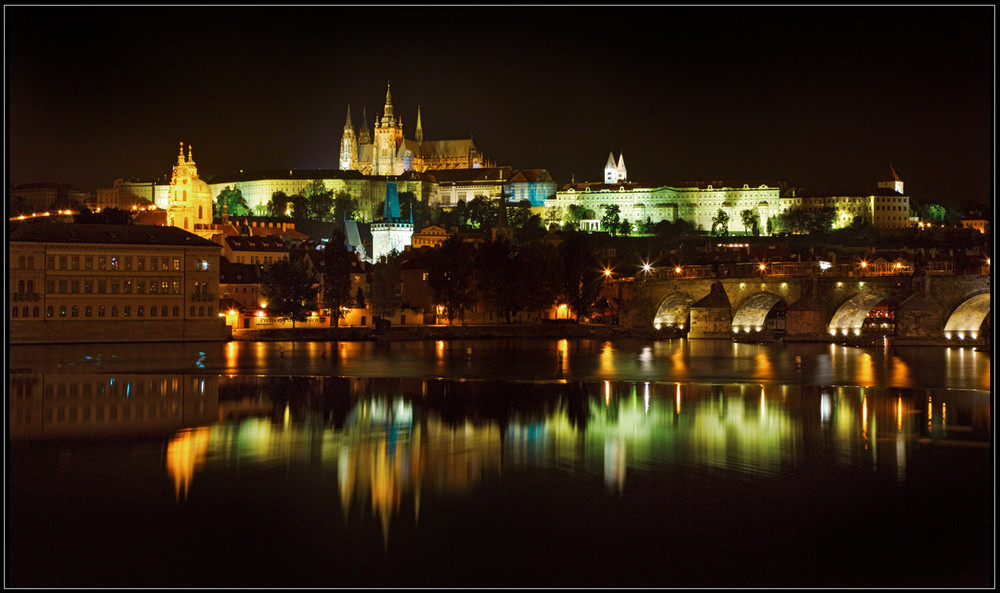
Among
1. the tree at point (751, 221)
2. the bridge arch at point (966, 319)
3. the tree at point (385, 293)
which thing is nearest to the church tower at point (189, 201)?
the tree at point (385, 293)

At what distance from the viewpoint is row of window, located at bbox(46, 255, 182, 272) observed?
172 feet

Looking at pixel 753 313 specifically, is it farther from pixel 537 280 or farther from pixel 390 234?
pixel 390 234

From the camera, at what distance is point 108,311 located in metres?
53.2

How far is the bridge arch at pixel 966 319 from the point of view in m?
50.2

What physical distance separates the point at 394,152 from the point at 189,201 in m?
94.3

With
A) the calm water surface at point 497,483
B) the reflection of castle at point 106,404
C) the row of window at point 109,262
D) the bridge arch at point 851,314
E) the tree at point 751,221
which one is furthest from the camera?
the tree at point 751,221

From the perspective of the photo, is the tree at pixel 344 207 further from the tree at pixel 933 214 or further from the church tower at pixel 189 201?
the tree at pixel 933 214

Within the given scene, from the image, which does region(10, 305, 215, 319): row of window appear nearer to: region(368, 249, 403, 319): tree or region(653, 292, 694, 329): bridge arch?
region(368, 249, 403, 319): tree

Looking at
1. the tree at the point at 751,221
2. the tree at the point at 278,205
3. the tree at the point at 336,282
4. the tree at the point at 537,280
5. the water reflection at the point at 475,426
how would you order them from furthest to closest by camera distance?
1. the tree at the point at 751,221
2. the tree at the point at 278,205
3. the tree at the point at 537,280
4. the tree at the point at 336,282
5. the water reflection at the point at 475,426

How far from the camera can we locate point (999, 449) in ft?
61.3

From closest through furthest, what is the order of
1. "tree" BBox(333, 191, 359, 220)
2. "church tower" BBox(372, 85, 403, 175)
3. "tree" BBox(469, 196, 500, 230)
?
"tree" BBox(469, 196, 500, 230)
"tree" BBox(333, 191, 359, 220)
"church tower" BBox(372, 85, 403, 175)

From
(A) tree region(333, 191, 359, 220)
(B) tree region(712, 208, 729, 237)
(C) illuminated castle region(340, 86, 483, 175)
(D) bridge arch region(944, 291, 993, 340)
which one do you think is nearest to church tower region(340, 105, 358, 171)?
(C) illuminated castle region(340, 86, 483, 175)

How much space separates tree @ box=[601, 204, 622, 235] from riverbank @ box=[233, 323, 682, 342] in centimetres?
9179

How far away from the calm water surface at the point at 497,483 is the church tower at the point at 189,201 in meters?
63.0
